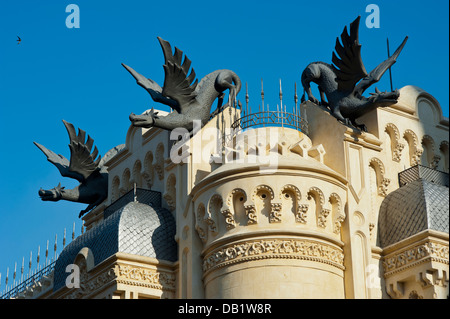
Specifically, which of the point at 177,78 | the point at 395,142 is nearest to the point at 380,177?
the point at 395,142

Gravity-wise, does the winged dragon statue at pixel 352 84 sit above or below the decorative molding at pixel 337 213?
above

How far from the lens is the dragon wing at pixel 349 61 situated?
37.2 metres

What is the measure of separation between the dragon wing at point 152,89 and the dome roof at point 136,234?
3.74 m

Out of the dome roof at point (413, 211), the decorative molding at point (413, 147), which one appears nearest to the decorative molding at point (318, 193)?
the dome roof at point (413, 211)

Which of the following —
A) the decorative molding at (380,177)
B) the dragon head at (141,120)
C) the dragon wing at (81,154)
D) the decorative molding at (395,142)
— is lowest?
the decorative molding at (380,177)

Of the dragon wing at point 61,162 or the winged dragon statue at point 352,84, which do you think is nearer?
the winged dragon statue at point 352,84

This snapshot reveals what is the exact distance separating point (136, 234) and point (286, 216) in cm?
543

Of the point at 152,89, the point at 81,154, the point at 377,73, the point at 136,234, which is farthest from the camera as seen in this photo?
the point at 81,154

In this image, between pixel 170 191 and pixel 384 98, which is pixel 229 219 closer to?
pixel 170 191

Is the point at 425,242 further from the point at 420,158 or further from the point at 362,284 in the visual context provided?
the point at 420,158

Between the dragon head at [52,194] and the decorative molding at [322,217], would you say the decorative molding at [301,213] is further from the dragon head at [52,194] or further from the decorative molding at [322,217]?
the dragon head at [52,194]

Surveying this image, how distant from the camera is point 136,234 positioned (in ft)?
123

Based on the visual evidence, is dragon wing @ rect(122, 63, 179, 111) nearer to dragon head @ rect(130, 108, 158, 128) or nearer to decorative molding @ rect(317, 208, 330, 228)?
dragon head @ rect(130, 108, 158, 128)
